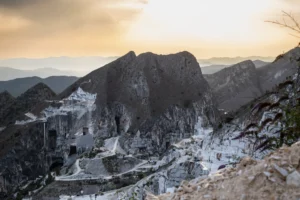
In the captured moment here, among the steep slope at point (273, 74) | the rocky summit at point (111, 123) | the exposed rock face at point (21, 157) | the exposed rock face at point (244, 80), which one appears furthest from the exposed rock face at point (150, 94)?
the steep slope at point (273, 74)

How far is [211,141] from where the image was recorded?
28.8 meters

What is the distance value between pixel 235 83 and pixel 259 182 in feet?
501

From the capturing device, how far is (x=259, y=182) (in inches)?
220

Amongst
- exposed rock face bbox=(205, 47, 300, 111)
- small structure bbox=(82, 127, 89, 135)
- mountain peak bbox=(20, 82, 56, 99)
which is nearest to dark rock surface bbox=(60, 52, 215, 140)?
small structure bbox=(82, 127, 89, 135)

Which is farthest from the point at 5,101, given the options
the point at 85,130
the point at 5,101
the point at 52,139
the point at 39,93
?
the point at 85,130

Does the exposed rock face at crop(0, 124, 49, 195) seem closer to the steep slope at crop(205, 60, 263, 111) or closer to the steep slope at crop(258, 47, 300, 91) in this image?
the steep slope at crop(205, 60, 263, 111)

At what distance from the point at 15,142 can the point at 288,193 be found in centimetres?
9111

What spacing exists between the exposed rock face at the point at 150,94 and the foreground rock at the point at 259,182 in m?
82.3

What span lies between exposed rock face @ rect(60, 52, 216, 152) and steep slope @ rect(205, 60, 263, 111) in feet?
133

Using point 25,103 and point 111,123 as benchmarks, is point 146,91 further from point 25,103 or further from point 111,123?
point 25,103

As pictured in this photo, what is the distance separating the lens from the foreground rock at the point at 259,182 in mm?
5371

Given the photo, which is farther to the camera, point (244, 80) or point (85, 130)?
point (244, 80)

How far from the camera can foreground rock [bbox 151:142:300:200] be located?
5.37 m

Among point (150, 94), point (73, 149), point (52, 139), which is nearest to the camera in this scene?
point (73, 149)
